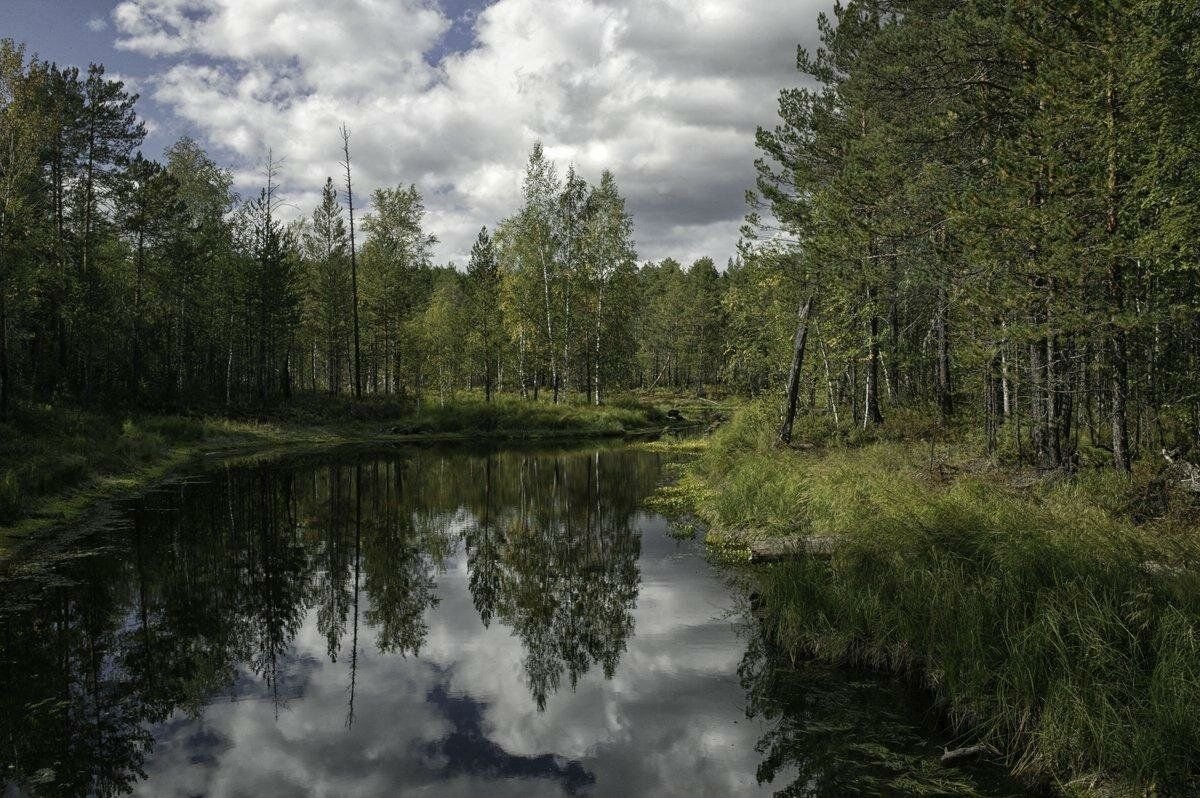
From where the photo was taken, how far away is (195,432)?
3238cm

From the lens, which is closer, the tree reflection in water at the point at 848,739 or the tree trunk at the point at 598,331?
the tree reflection in water at the point at 848,739

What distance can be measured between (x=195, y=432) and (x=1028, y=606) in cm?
3463

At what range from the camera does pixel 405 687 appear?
29.9 feet

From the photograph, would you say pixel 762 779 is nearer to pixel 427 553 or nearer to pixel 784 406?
pixel 427 553

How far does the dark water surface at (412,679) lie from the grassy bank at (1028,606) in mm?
683

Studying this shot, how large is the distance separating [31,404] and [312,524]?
47.5 feet

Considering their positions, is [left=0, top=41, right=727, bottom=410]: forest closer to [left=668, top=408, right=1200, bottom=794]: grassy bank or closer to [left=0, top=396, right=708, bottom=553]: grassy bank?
[left=0, top=396, right=708, bottom=553]: grassy bank

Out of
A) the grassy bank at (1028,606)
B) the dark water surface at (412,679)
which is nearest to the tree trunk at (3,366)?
the dark water surface at (412,679)

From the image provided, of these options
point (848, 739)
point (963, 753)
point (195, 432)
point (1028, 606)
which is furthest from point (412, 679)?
point (195, 432)

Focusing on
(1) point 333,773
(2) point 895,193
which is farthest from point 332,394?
(1) point 333,773

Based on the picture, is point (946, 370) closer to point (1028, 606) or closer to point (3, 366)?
point (1028, 606)

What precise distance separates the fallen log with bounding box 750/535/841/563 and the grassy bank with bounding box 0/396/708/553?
15.0 metres

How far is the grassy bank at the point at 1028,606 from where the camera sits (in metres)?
5.93

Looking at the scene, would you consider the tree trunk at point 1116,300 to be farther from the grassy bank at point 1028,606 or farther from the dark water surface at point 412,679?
the dark water surface at point 412,679
